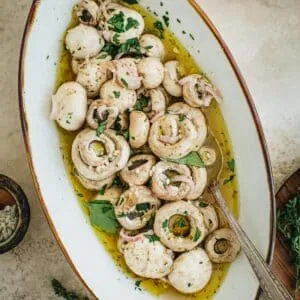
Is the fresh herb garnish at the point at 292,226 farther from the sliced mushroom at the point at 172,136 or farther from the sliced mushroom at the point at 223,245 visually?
the sliced mushroom at the point at 172,136

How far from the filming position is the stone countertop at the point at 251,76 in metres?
2.19

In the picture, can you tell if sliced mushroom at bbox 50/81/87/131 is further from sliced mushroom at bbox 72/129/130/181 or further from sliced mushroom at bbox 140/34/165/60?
sliced mushroom at bbox 140/34/165/60

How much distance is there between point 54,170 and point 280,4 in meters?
0.88

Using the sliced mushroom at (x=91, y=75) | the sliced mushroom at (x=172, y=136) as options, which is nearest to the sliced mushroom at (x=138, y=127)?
the sliced mushroom at (x=172, y=136)

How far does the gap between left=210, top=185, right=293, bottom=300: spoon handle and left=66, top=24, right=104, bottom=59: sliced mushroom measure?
61cm

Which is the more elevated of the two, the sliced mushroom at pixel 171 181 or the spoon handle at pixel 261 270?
the sliced mushroom at pixel 171 181

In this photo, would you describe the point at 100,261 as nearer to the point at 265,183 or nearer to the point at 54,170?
the point at 54,170

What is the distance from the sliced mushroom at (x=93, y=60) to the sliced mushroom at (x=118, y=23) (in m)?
0.05

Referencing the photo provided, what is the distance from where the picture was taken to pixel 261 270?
6.08ft

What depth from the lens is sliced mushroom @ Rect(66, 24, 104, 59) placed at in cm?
201

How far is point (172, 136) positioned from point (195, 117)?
0.32 ft

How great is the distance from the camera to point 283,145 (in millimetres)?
2197

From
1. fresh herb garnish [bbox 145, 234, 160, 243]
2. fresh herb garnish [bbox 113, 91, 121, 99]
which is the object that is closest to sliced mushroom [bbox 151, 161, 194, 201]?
fresh herb garnish [bbox 145, 234, 160, 243]

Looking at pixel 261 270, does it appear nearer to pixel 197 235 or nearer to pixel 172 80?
pixel 197 235
